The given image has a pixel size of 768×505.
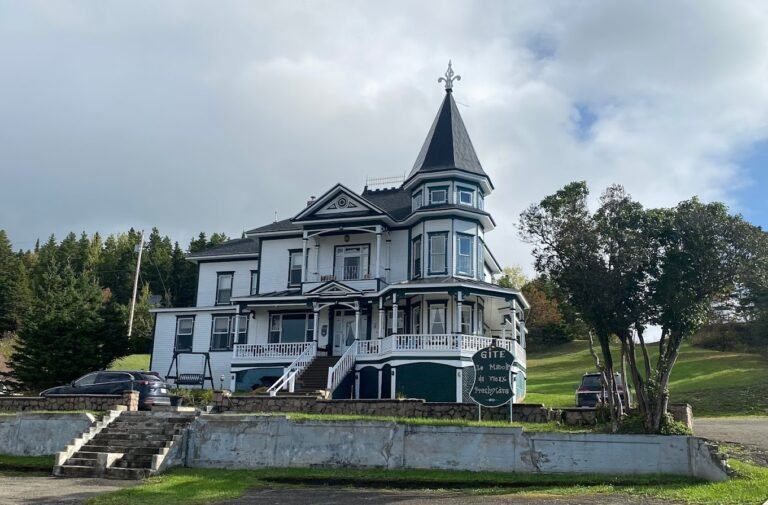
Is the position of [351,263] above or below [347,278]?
above

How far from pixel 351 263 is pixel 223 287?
7.67 m

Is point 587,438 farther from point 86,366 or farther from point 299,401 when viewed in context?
point 86,366

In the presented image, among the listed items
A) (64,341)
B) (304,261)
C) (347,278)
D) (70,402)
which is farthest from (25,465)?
(64,341)

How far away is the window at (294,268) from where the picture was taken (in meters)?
36.3

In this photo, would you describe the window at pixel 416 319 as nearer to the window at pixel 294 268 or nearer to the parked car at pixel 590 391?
the window at pixel 294 268

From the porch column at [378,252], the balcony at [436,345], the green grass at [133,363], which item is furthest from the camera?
the green grass at [133,363]

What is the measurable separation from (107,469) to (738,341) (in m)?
51.2

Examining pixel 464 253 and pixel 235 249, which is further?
pixel 235 249

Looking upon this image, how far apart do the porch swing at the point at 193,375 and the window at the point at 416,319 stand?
1060cm

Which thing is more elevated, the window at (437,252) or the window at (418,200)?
the window at (418,200)

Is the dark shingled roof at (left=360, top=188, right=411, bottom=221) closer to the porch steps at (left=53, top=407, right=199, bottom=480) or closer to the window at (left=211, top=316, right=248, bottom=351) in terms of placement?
the window at (left=211, top=316, right=248, bottom=351)

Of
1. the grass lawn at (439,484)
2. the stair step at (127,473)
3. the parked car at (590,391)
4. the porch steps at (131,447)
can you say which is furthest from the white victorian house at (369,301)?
the stair step at (127,473)

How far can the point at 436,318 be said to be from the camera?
106 ft

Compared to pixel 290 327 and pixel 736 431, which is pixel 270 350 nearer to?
pixel 290 327
